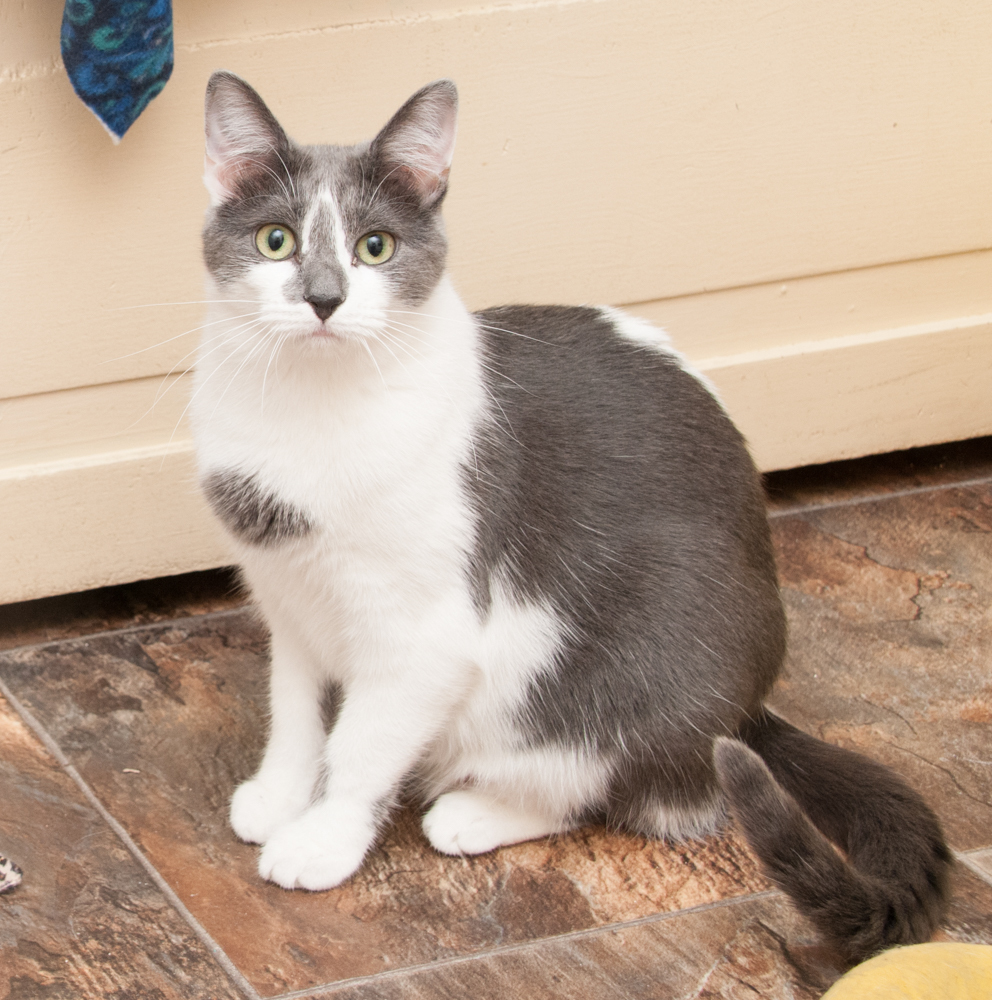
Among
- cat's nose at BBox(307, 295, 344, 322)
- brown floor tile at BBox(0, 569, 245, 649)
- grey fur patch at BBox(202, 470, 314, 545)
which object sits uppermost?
cat's nose at BBox(307, 295, 344, 322)

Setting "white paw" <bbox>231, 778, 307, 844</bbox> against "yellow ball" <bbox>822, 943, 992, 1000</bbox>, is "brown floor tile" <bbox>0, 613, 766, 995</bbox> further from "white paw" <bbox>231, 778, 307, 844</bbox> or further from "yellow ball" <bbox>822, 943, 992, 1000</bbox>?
"yellow ball" <bbox>822, 943, 992, 1000</bbox>

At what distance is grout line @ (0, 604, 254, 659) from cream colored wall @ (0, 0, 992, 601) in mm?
94

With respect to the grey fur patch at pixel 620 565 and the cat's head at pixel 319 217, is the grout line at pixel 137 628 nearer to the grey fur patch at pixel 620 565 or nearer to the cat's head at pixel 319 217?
the grey fur patch at pixel 620 565

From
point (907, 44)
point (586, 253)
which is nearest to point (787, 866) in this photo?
point (586, 253)

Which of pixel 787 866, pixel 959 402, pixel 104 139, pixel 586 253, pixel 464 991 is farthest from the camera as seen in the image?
pixel 959 402

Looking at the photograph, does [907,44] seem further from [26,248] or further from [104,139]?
[26,248]

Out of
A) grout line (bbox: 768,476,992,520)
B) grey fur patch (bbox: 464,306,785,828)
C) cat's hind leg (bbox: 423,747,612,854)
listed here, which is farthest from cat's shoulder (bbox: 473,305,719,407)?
grout line (bbox: 768,476,992,520)

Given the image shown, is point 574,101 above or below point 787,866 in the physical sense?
above

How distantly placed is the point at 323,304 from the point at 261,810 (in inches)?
28.8

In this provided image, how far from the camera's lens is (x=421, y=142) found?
136 cm

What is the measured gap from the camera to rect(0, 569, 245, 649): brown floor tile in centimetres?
205

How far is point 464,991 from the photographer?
1.35 m

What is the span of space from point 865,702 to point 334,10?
1382mm

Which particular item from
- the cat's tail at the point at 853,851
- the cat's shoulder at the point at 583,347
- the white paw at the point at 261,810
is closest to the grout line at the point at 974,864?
the cat's tail at the point at 853,851
